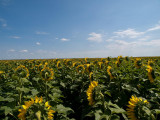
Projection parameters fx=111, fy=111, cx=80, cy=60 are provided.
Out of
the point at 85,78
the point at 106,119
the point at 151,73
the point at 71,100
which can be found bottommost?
the point at 71,100

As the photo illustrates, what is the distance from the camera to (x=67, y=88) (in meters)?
5.39

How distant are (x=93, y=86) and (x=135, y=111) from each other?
889mm

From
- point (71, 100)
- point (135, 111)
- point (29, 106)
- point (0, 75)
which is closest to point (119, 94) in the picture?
point (135, 111)

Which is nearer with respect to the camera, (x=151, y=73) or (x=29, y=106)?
(x=29, y=106)

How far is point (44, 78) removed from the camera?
338 centimetres

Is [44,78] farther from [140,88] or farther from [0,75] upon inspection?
[140,88]

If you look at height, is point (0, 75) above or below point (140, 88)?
above

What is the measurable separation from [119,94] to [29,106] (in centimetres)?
262

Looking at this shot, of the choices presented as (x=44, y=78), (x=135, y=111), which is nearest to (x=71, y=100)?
(x=44, y=78)

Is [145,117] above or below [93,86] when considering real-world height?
below

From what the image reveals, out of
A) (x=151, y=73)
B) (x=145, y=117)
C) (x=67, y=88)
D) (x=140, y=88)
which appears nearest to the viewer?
(x=145, y=117)

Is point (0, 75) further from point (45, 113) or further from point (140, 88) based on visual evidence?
point (140, 88)

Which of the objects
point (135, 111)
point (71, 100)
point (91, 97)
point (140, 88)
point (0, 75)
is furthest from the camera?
point (71, 100)

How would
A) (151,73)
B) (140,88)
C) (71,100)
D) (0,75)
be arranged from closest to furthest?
1. (151,73)
2. (140,88)
3. (0,75)
4. (71,100)
